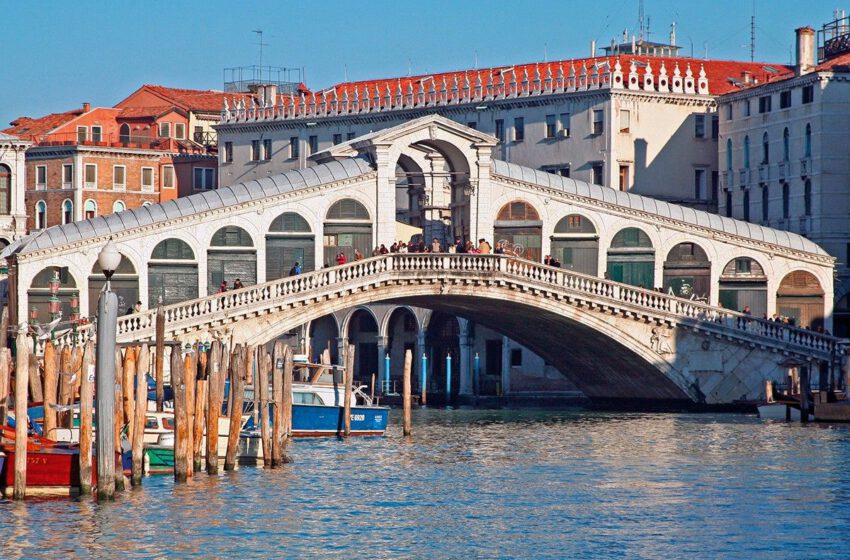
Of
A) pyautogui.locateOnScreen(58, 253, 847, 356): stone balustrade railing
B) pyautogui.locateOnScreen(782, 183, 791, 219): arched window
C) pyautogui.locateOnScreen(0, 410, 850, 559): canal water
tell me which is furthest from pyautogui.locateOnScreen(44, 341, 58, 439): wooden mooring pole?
pyautogui.locateOnScreen(782, 183, 791, 219): arched window

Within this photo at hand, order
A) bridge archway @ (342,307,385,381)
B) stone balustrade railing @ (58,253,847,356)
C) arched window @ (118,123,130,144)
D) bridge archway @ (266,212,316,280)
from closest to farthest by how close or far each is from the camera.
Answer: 1. stone balustrade railing @ (58,253,847,356)
2. bridge archway @ (266,212,316,280)
3. bridge archway @ (342,307,385,381)
4. arched window @ (118,123,130,144)

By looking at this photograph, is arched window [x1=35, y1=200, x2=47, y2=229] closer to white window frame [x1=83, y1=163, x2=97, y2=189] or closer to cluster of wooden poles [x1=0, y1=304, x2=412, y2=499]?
white window frame [x1=83, y1=163, x2=97, y2=189]

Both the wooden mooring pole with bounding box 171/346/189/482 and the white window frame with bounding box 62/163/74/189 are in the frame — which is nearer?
the wooden mooring pole with bounding box 171/346/189/482

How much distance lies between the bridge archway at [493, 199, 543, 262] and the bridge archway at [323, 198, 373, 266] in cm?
390

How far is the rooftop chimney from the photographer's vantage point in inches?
2835

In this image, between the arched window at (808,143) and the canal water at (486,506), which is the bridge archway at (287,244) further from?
the arched window at (808,143)

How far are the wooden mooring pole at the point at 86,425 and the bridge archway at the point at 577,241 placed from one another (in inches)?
1168

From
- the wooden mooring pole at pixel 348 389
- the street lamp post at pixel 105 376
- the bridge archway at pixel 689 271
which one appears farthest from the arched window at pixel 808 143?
the street lamp post at pixel 105 376

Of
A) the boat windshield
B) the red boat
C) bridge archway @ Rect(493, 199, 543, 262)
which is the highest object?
bridge archway @ Rect(493, 199, 543, 262)

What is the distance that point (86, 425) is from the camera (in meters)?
35.6

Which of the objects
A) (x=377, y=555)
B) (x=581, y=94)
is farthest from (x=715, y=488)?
(x=581, y=94)

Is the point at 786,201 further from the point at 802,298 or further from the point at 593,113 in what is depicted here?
the point at 593,113

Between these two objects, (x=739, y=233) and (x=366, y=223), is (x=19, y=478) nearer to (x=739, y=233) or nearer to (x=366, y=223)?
(x=366, y=223)

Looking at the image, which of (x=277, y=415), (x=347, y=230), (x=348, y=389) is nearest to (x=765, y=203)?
(x=347, y=230)
